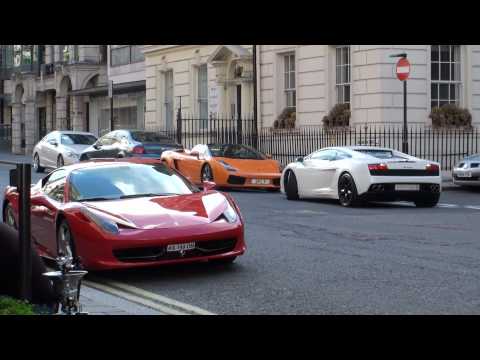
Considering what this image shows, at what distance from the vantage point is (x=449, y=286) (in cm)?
845

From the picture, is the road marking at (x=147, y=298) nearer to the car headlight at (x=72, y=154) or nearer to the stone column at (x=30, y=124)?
the car headlight at (x=72, y=154)

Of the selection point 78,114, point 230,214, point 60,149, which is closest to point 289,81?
point 60,149

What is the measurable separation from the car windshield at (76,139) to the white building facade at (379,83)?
6.87m

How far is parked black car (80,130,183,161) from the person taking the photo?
2542cm

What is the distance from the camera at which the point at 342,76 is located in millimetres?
28859

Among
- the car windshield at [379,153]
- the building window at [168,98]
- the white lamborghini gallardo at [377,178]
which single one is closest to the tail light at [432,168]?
the white lamborghini gallardo at [377,178]

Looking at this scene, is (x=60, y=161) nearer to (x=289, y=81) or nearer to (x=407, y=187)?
(x=289, y=81)

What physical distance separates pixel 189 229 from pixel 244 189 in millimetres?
13611

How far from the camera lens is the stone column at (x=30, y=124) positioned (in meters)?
53.6

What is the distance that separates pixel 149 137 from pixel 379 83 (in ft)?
22.9

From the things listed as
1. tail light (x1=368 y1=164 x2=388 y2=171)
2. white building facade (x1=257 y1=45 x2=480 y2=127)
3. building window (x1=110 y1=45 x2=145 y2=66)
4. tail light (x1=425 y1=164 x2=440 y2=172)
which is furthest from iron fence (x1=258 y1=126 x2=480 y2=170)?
building window (x1=110 y1=45 x2=145 y2=66)

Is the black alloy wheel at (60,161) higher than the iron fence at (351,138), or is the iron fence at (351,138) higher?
the iron fence at (351,138)
